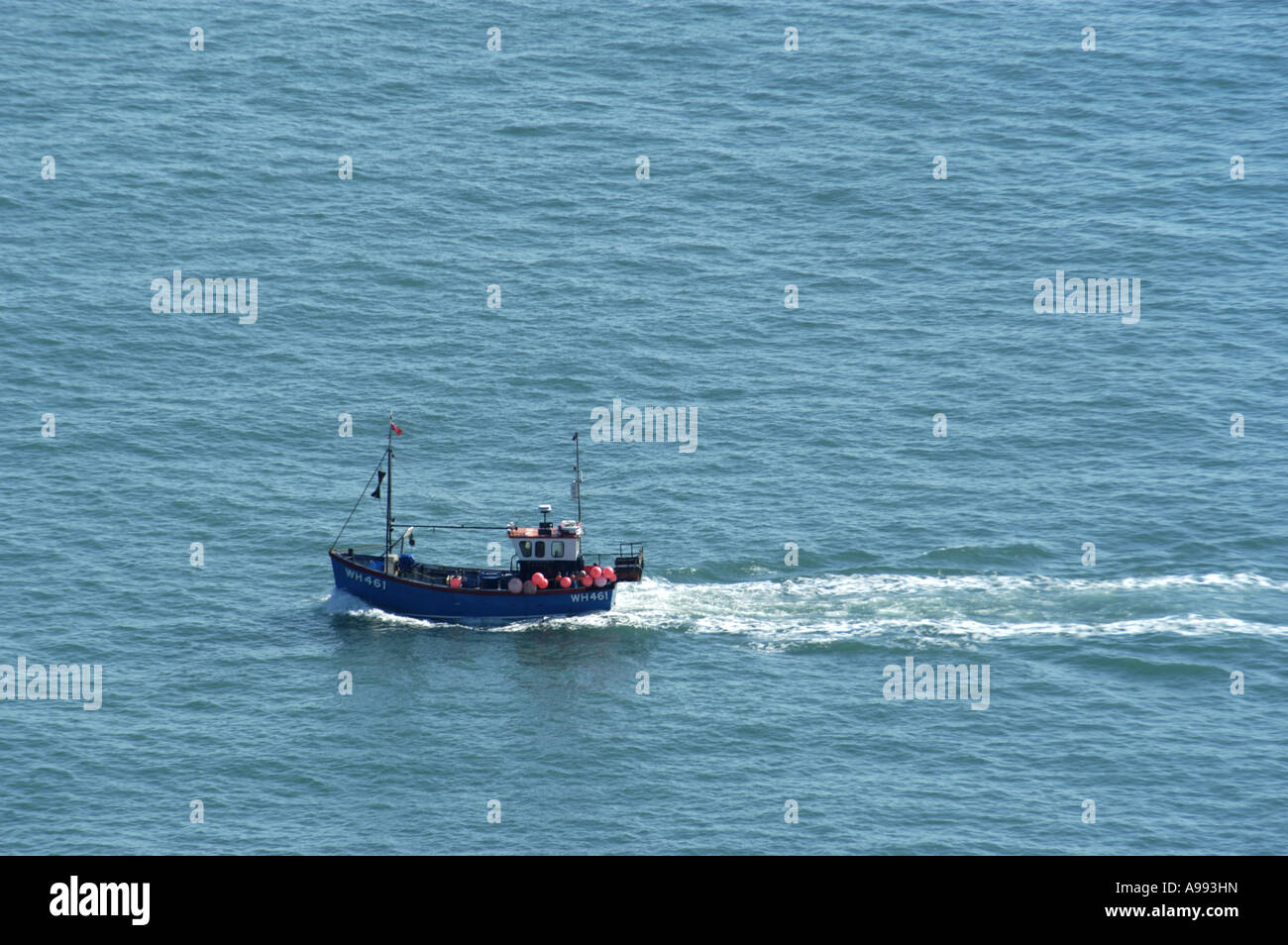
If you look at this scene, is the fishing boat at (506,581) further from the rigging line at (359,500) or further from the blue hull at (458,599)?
the rigging line at (359,500)

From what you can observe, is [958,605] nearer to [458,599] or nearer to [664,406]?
[458,599]

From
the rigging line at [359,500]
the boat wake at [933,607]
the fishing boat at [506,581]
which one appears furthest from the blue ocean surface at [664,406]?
the fishing boat at [506,581]

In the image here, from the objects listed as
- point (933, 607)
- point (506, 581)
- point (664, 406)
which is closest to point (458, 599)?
point (506, 581)

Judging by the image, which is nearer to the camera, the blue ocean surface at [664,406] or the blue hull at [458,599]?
the blue ocean surface at [664,406]

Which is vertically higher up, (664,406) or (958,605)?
(664,406)

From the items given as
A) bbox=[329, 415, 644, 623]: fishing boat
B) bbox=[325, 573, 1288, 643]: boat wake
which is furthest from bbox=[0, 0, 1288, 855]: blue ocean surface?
bbox=[329, 415, 644, 623]: fishing boat

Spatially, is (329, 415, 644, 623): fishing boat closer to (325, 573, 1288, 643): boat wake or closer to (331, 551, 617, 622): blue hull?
(331, 551, 617, 622): blue hull
